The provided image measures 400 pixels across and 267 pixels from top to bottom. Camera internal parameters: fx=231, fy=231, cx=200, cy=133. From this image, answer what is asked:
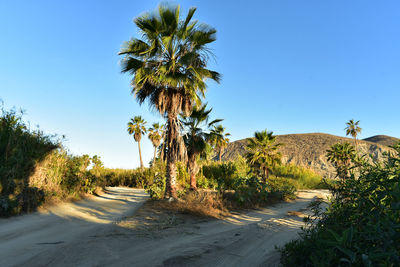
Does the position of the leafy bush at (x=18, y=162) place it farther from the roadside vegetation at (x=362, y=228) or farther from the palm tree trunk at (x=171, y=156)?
the roadside vegetation at (x=362, y=228)

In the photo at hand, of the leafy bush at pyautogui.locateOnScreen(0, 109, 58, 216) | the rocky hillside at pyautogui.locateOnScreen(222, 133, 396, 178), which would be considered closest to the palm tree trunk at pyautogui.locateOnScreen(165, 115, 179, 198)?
the leafy bush at pyautogui.locateOnScreen(0, 109, 58, 216)

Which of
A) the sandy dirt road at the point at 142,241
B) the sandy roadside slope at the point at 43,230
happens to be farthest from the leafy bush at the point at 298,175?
the sandy roadside slope at the point at 43,230

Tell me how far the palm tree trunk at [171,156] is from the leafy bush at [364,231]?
7.61m

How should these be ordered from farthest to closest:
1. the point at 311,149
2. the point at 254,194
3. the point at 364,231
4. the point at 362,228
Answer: the point at 311,149
the point at 254,194
the point at 362,228
the point at 364,231

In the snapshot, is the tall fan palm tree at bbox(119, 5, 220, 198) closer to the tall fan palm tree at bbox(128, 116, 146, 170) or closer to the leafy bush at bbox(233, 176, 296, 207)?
the leafy bush at bbox(233, 176, 296, 207)

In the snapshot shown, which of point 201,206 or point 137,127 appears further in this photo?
point 137,127

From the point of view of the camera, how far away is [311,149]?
6800 centimetres

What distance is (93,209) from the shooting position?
9.79 meters

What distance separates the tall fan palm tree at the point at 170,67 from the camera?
404 inches

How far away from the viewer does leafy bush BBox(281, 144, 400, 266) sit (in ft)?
5.41

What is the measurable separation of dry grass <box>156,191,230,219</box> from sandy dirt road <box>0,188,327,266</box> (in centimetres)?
44

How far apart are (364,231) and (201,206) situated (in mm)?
6583

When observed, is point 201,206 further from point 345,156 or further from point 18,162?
point 345,156

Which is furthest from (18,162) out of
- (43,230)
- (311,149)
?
(311,149)
